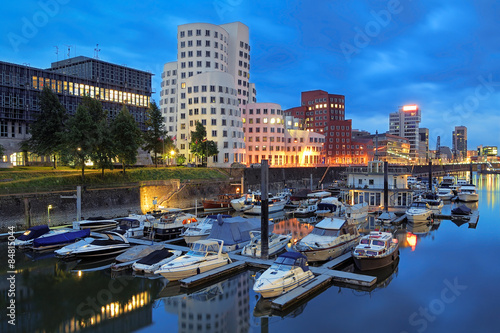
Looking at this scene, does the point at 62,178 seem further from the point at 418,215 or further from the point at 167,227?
the point at 418,215

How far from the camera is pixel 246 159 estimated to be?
11575 centimetres

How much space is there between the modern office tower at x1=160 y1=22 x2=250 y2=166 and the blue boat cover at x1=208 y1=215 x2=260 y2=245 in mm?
62806

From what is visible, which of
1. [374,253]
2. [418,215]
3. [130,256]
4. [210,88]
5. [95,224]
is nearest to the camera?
[374,253]

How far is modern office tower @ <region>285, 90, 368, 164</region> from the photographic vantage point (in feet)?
572

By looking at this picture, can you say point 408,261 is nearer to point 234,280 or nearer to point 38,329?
point 234,280

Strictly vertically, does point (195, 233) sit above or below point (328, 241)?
below

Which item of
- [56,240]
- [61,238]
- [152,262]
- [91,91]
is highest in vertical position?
[91,91]

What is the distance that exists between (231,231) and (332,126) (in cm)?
15059

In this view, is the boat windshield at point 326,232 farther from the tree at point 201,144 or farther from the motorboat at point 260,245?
the tree at point 201,144

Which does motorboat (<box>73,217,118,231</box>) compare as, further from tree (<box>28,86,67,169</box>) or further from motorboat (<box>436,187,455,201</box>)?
motorboat (<box>436,187,455,201</box>)

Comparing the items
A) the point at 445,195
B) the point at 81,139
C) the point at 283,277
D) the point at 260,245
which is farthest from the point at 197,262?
the point at 445,195

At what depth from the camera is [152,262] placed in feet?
91.2

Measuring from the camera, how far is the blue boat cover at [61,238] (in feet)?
113

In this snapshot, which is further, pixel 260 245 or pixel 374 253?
pixel 260 245
